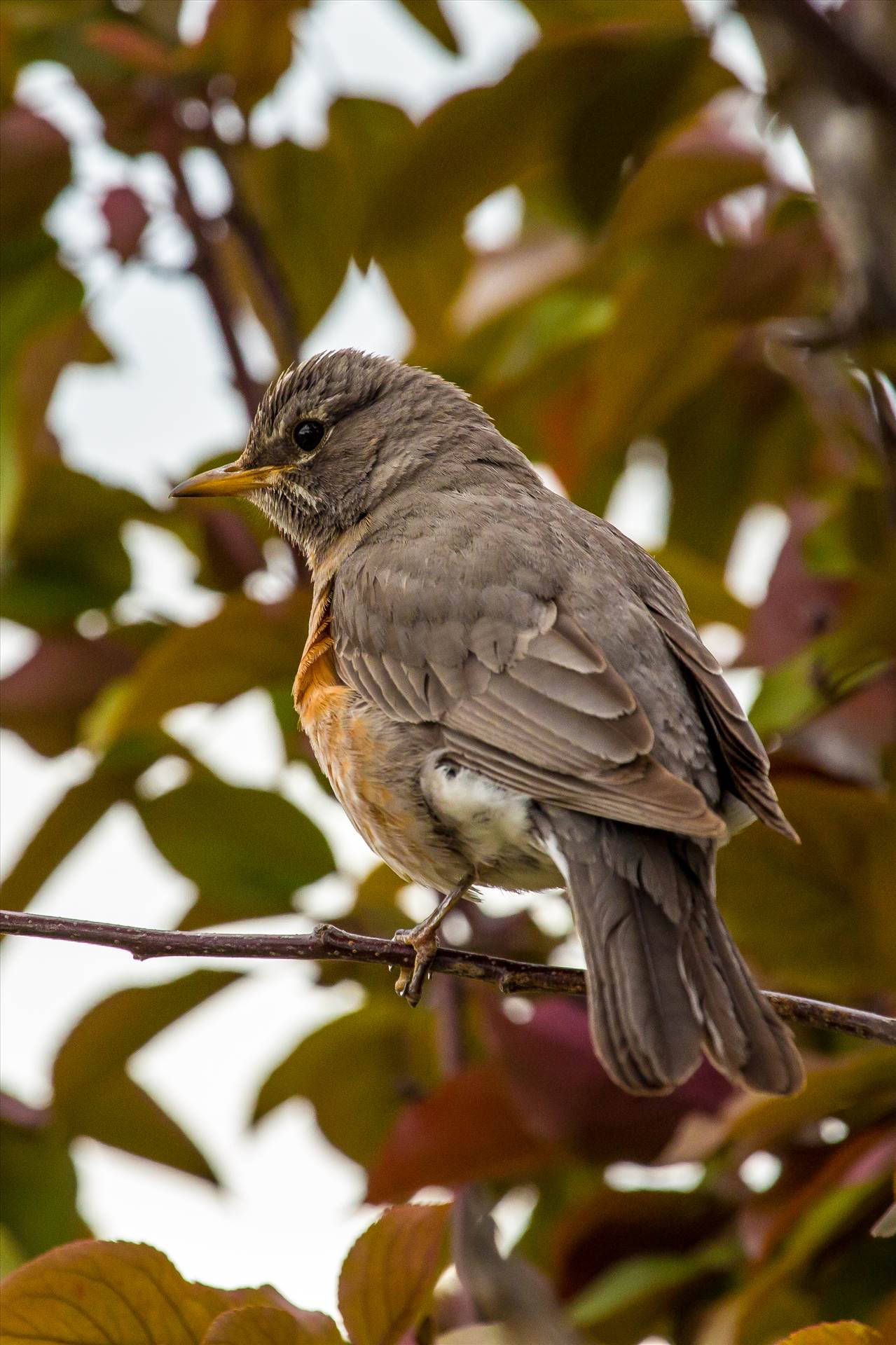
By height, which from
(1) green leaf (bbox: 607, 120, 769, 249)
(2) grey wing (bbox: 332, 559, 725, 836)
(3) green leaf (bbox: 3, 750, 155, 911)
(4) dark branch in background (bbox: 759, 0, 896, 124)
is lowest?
(3) green leaf (bbox: 3, 750, 155, 911)

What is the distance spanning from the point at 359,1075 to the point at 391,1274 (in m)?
1.59

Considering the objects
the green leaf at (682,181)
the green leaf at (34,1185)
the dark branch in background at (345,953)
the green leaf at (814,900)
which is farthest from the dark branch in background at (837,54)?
the green leaf at (34,1185)

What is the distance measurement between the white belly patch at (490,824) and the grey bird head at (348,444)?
3.98ft

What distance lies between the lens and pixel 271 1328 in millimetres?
2133

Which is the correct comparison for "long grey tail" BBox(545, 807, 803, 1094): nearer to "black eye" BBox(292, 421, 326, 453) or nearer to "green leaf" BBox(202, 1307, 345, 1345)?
"green leaf" BBox(202, 1307, 345, 1345)

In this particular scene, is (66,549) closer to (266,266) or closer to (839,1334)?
(266,266)

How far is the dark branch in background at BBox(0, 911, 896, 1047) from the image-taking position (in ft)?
7.86

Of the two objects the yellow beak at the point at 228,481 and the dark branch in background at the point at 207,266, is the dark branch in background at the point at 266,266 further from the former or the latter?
the yellow beak at the point at 228,481

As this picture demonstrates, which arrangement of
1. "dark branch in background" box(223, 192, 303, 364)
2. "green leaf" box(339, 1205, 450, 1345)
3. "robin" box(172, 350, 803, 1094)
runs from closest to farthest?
"green leaf" box(339, 1205, 450, 1345) < "robin" box(172, 350, 803, 1094) < "dark branch in background" box(223, 192, 303, 364)

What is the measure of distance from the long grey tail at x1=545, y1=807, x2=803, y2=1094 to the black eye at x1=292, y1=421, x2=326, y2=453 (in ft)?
6.05

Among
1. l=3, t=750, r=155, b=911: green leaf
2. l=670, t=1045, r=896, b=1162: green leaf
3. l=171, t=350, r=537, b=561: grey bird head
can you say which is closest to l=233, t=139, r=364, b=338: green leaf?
l=171, t=350, r=537, b=561: grey bird head

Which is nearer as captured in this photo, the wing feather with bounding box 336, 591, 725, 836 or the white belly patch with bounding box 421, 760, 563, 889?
the wing feather with bounding box 336, 591, 725, 836

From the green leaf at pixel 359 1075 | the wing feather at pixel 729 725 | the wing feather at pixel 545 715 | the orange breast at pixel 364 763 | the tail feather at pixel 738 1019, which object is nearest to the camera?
the tail feather at pixel 738 1019

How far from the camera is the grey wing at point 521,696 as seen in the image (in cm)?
Result: 296
